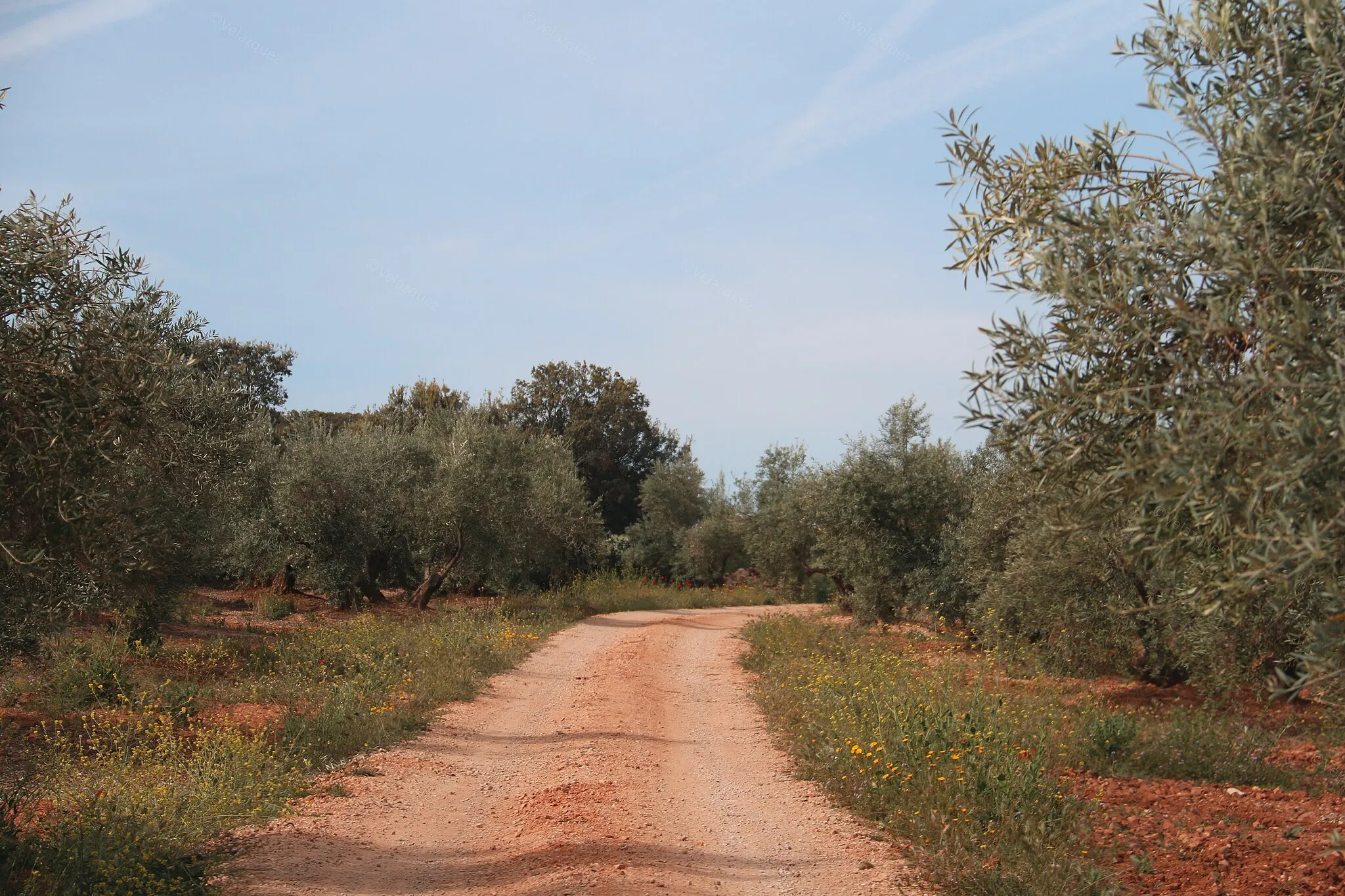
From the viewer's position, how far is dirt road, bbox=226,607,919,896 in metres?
6.68

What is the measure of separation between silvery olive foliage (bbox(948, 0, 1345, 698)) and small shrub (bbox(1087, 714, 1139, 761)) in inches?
223

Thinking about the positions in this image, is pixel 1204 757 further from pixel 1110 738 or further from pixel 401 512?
pixel 401 512

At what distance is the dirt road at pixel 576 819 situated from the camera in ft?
21.9

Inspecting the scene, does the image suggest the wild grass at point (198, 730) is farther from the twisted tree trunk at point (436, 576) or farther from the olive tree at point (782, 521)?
the olive tree at point (782, 521)

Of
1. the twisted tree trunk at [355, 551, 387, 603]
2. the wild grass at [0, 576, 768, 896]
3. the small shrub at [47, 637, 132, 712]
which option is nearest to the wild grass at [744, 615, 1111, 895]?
the wild grass at [0, 576, 768, 896]

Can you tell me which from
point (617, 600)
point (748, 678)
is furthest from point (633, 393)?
point (748, 678)

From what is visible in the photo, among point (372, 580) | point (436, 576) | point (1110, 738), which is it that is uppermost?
point (436, 576)

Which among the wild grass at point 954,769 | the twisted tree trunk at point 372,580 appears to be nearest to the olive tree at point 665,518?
the twisted tree trunk at point 372,580

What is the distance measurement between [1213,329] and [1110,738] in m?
7.28

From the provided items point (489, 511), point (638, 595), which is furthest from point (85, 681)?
point (638, 595)

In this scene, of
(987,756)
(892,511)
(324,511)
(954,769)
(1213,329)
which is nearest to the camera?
(1213,329)

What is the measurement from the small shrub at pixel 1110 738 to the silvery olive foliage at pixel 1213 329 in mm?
5671

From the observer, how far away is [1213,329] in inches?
169

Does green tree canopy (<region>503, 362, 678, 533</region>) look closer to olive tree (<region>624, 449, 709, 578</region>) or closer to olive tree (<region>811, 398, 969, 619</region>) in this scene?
olive tree (<region>624, 449, 709, 578</region>)
